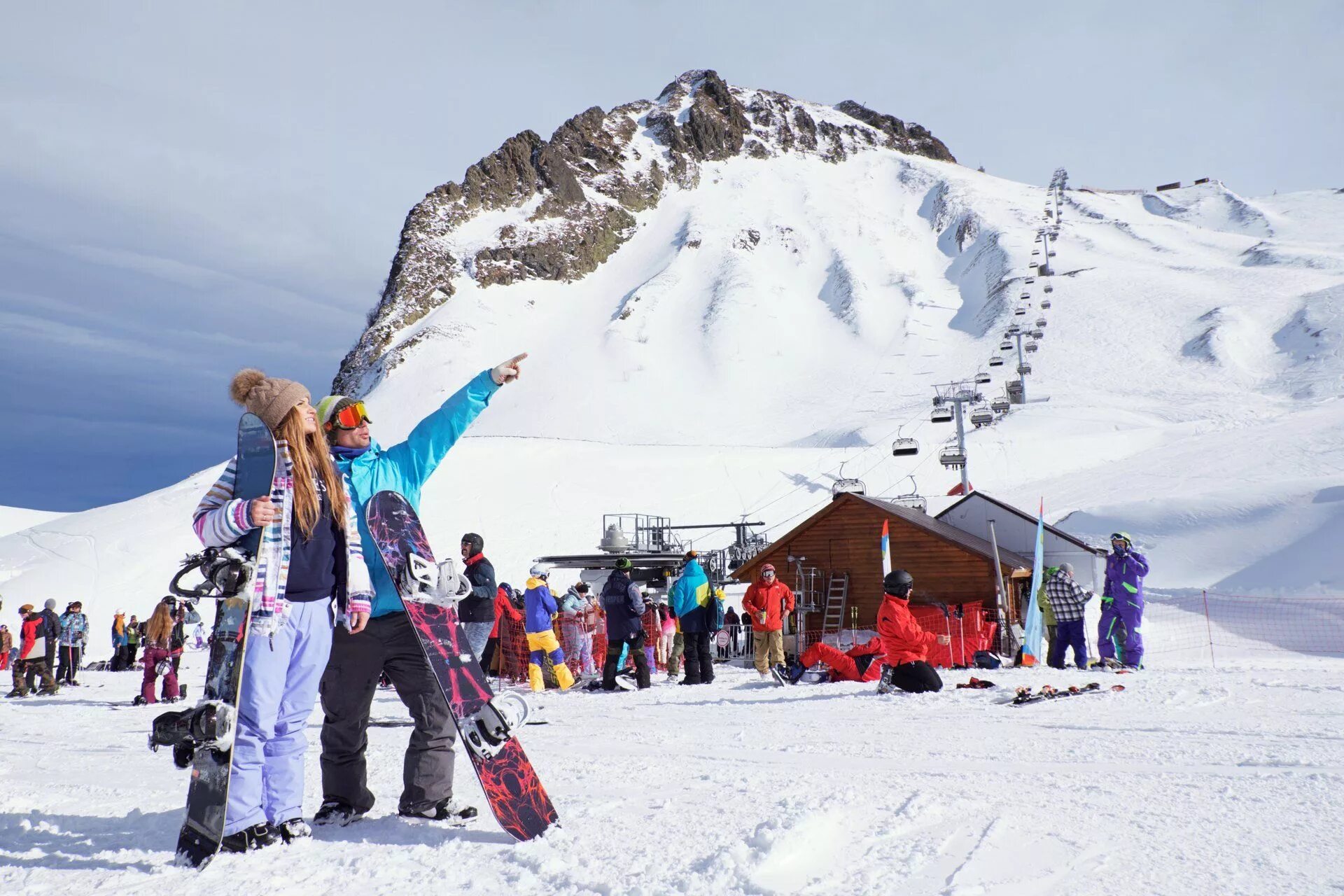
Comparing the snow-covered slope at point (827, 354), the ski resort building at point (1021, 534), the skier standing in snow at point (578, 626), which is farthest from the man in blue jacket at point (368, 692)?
the snow-covered slope at point (827, 354)

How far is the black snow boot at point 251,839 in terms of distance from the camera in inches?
117

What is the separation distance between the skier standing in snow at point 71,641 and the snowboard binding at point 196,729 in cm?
1199

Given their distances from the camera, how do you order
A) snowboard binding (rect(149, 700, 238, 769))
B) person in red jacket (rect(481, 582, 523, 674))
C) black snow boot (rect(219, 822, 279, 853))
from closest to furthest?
snowboard binding (rect(149, 700, 238, 769))
black snow boot (rect(219, 822, 279, 853))
person in red jacket (rect(481, 582, 523, 674))

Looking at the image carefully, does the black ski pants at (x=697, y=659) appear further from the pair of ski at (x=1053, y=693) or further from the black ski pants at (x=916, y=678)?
the pair of ski at (x=1053, y=693)

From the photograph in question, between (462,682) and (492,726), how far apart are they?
0.19m

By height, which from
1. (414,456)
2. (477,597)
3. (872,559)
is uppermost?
(872,559)

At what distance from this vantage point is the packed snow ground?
2.67m

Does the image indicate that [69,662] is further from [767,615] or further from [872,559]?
[872,559]

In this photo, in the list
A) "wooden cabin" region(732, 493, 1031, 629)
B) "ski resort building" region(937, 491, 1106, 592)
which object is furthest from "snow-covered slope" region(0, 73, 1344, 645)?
"wooden cabin" region(732, 493, 1031, 629)

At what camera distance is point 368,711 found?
11.4ft

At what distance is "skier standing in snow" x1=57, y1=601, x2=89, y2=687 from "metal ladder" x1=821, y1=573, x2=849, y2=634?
40.2 ft

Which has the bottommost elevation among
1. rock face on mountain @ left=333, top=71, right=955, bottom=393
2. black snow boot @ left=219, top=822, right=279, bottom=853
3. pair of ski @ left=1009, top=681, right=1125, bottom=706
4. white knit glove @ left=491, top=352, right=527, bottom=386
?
black snow boot @ left=219, top=822, right=279, bottom=853

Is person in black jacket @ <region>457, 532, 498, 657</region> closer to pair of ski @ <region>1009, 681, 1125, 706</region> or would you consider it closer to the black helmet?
the black helmet

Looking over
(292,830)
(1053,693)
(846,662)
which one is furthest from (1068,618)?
(292,830)
